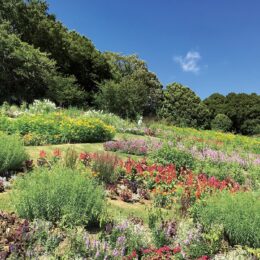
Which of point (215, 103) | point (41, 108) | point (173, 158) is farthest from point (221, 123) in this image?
point (173, 158)

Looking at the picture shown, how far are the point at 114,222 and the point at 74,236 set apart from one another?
3.12ft

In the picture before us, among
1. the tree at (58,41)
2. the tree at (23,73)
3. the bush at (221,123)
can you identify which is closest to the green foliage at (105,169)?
the tree at (23,73)

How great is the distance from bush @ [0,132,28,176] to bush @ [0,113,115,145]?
3641 mm

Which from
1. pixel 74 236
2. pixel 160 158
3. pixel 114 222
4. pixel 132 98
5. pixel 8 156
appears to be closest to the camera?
pixel 74 236

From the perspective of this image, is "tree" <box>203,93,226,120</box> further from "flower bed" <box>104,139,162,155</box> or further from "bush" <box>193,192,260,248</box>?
"bush" <box>193,192,260,248</box>

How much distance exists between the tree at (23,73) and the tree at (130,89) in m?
3.11

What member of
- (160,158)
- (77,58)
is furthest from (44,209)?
(77,58)

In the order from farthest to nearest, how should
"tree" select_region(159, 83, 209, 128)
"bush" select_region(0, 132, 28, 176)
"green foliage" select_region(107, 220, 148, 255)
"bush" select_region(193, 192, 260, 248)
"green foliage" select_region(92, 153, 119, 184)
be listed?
"tree" select_region(159, 83, 209, 128), "green foliage" select_region(92, 153, 119, 184), "bush" select_region(0, 132, 28, 176), "bush" select_region(193, 192, 260, 248), "green foliage" select_region(107, 220, 148, 255)

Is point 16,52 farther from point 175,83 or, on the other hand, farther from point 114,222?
point 175,83

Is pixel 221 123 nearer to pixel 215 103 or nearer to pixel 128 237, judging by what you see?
pixel 215 103

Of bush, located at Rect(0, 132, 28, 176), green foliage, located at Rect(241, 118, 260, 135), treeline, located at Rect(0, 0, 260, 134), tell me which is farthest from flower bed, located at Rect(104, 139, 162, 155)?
green foliage, located at Rect(241, 118, 260, 135)

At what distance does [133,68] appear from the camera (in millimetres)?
48125

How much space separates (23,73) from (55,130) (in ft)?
47.5

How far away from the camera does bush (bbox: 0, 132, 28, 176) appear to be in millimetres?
7461
